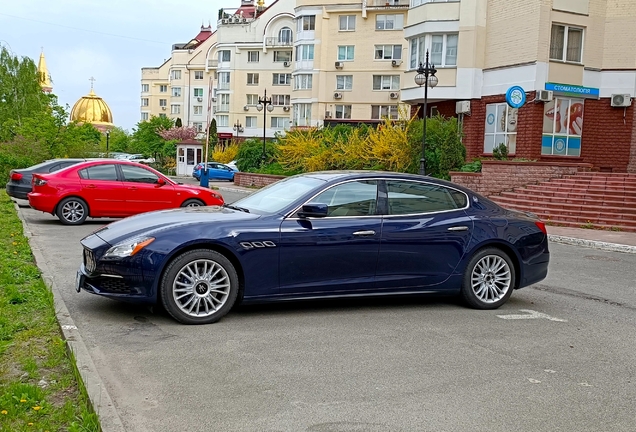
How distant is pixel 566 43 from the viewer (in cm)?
2927

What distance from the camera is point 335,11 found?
2415 inches

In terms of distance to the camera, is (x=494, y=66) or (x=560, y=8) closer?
(x=560, y=8)

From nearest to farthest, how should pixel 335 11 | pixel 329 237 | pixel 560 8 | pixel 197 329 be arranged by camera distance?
1. pixel 197 329
2. pixel 329 237
3. pixel 560 8
4. pixel 335 11

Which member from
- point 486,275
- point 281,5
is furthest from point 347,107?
point 486,275

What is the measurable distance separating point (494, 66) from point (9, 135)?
2442 centimetres

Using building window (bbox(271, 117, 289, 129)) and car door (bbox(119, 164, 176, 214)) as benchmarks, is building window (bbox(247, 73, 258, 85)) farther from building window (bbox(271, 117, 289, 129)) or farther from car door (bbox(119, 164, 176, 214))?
car door (bbox(119, 164, 176, 214))

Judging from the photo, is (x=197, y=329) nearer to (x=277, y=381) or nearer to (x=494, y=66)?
(x=277, y=381)

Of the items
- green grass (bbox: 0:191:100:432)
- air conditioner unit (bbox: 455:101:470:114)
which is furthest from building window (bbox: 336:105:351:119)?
green grass (bbox: 0:191:100:432)

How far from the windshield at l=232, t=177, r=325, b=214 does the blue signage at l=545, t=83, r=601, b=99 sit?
22.9 m

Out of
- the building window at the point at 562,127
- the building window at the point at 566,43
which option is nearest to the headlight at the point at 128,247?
the building window at the point at 562,127

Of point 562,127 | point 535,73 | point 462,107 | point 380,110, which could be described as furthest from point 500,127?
point 380,110

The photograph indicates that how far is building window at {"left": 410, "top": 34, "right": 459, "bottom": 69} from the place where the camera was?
32969 millimetres

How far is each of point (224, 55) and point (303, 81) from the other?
66.1 ft

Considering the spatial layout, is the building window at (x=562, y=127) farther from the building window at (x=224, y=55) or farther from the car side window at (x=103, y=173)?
the building window at (x=224, y=55)
